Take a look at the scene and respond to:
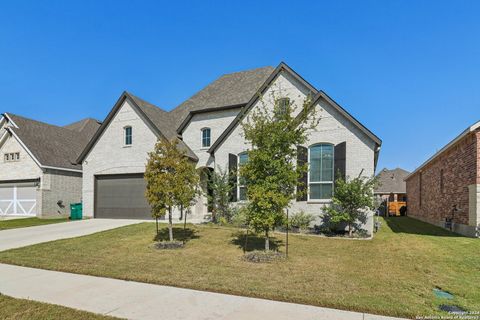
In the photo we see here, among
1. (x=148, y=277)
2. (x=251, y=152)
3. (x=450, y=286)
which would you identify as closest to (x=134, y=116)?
(x=251, y=152)

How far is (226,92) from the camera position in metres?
20.5

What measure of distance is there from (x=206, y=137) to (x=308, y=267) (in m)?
13.4

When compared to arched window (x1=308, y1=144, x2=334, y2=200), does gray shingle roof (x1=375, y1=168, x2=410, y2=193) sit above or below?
below

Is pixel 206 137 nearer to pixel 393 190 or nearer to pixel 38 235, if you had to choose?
pixel 38 235

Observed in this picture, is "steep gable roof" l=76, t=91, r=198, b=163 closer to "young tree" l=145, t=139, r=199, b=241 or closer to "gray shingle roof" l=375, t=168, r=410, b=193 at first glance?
"young tree" l=145, t=139, r=199, b=241

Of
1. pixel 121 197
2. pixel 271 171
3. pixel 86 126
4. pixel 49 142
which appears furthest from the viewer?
pixel 86 126

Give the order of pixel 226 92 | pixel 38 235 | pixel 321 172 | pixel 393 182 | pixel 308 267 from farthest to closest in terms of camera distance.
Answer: pixel 393 182 → pixel 226 92 → pixel 321 172 → pixel 38 235 → pixel 308 267

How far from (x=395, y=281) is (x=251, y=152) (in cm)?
504

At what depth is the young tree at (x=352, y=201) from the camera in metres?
11.9

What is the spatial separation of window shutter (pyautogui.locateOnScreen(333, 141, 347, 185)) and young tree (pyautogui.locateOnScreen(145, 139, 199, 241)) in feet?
22.9

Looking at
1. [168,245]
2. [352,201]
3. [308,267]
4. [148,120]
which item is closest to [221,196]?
[168,245]

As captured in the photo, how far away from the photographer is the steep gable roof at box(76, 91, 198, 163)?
1824 cm

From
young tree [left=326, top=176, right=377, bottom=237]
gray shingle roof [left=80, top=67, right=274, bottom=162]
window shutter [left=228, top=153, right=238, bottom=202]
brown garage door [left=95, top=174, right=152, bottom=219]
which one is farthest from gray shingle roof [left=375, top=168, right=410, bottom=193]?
brown garage door [left=95, top=174, right=152, bottom=219]

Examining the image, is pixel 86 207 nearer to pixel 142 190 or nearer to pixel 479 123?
pixel 142 190
